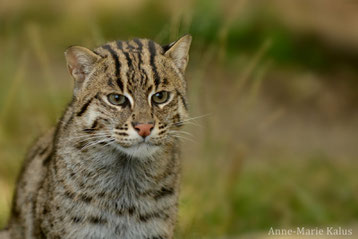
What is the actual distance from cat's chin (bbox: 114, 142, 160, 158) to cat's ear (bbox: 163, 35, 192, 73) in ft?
2.95

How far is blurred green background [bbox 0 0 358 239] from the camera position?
9.47 m

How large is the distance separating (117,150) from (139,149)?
0.37 metres

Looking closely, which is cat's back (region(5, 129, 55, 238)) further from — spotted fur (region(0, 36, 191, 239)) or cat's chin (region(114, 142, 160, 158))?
cat's chin (region(114, 142, 160, 158))

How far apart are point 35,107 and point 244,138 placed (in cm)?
389

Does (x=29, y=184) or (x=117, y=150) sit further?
(x=29, y=184)

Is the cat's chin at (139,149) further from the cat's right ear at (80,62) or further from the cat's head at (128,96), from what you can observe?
the cat's right ear at (80,62)

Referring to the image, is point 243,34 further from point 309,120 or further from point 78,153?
point 78,153

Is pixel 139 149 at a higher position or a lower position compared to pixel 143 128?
lower

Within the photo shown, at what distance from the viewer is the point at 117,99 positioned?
20.5 ft

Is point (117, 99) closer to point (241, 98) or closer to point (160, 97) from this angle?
point (160, 97)

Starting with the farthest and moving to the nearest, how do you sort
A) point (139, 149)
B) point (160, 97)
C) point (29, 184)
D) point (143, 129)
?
point (29, 184), point (160, 97), point (139, 149), point (143, 129)

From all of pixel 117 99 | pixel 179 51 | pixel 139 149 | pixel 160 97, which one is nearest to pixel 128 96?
pixel 117 99

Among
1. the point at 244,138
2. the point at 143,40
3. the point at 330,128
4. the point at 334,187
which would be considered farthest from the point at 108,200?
the point at 330,128

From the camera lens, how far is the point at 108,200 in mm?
6531
